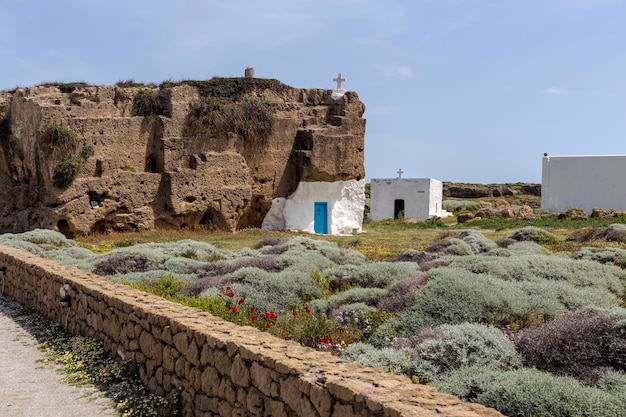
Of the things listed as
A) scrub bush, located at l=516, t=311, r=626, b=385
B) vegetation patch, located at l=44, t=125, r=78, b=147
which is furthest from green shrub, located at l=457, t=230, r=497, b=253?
vegetation patch, located at l=44, t=125, r=78, b=147

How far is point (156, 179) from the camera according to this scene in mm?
26594

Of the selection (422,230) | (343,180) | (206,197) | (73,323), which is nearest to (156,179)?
(206,197)

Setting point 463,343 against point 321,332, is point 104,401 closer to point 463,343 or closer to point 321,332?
point 321,332

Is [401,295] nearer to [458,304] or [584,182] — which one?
[458,304]

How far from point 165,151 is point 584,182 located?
84.4 feet

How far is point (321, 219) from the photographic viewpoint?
1239 inches

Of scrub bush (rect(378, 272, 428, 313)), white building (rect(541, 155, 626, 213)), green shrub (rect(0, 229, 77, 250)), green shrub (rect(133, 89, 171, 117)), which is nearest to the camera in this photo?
scrub bush (rect(378, 272, 428, 313))

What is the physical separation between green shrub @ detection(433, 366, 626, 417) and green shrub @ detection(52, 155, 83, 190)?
21.9 metres

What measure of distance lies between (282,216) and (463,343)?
962 inches

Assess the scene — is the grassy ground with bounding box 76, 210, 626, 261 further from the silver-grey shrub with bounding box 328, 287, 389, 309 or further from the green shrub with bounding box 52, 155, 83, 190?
the silver-grey shrub with bounding box 328, 287, 389, 309

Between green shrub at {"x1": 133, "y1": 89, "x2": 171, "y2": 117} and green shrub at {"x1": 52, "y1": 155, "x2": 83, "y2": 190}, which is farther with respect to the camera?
green shrub at {"x1": 133, "y1": 89, "x2": 171, "y2": 117}

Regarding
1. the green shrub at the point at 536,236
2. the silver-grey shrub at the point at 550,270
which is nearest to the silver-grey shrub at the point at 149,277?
the silver-grey shrub at the point at 550,270

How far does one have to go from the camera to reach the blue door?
31.3 metres

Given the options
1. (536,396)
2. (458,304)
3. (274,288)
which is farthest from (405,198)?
(536,396)
